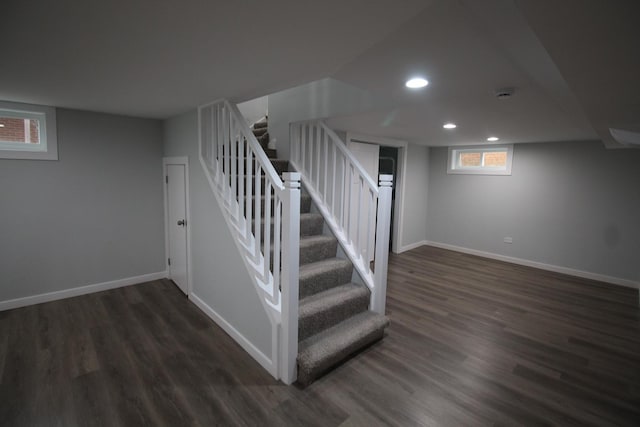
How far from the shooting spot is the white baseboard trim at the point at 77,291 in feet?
10.8

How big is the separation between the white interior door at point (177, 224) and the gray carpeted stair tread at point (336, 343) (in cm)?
203

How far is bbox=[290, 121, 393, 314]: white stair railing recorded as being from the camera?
2947 millimetres

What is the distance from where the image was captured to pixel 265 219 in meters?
2.35

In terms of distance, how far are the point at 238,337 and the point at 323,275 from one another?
3.07ft

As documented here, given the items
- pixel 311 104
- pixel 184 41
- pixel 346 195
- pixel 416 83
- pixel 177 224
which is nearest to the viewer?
pixel 184 41

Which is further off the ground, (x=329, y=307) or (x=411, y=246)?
(x=329, y=307)

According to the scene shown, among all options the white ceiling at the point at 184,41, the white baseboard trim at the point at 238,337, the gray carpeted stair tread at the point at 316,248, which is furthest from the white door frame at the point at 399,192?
the white ceiling at the point at 184,41

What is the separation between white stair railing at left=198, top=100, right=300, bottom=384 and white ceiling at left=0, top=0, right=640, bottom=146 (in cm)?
44

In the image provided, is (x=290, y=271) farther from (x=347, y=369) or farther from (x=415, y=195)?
(x=415, y=195)

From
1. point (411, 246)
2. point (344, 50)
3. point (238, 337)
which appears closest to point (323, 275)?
point (238, 337)

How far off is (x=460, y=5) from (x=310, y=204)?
259 cm

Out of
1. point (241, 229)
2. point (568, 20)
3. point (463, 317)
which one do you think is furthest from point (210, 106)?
point (463, 317)

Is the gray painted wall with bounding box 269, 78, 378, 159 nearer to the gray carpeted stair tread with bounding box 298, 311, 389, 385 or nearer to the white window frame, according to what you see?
the gray carpeted stair tread with bounding box 298, 311, 389, 385

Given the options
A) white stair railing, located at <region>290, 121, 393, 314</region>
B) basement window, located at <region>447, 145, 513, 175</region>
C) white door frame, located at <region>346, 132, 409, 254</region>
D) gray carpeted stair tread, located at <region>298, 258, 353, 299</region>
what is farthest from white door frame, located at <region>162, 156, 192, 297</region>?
basement window, located at <region>447, 145, 513, 175</region>
